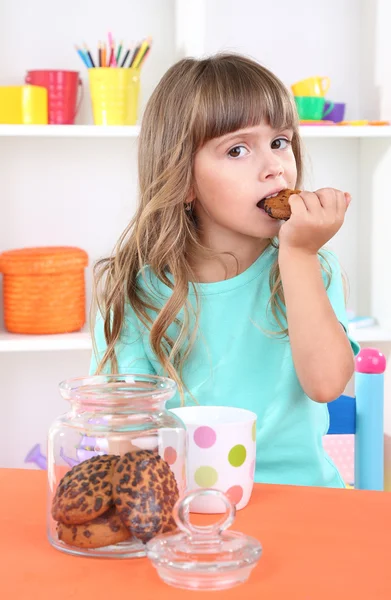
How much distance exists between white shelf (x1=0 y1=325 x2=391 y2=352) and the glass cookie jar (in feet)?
4.46

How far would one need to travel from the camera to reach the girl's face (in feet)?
3.80

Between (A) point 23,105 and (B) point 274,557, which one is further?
(A) point 23,105

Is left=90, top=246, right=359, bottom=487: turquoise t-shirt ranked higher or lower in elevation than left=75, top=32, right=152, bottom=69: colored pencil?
lower

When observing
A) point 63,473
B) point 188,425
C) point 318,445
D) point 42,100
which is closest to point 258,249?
point 318,445

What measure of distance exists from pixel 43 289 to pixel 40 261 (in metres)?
0.07

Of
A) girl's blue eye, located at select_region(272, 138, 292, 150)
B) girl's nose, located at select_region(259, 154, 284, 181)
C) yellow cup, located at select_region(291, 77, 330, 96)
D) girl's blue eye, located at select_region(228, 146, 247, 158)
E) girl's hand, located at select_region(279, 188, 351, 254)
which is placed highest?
yellow cup, located at select_region(291, 77, 330, 96)

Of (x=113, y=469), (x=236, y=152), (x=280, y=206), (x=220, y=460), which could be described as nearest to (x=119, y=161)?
(x=236, y=152)

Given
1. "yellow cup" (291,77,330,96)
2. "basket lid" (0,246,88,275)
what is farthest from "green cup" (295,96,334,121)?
"basket lid" (0,246,88,275)

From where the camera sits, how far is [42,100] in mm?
2072

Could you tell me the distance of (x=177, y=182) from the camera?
1.26 m

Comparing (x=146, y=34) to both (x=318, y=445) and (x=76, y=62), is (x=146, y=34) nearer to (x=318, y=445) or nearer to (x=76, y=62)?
(x=76, y=62)

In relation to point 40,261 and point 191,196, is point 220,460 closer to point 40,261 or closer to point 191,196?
point 191,196

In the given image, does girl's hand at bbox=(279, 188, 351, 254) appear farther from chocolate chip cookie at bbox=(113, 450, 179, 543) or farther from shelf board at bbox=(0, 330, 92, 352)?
shelf board at bbox=(0, 330, 92, 352)

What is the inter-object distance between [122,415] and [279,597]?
0.19 m
